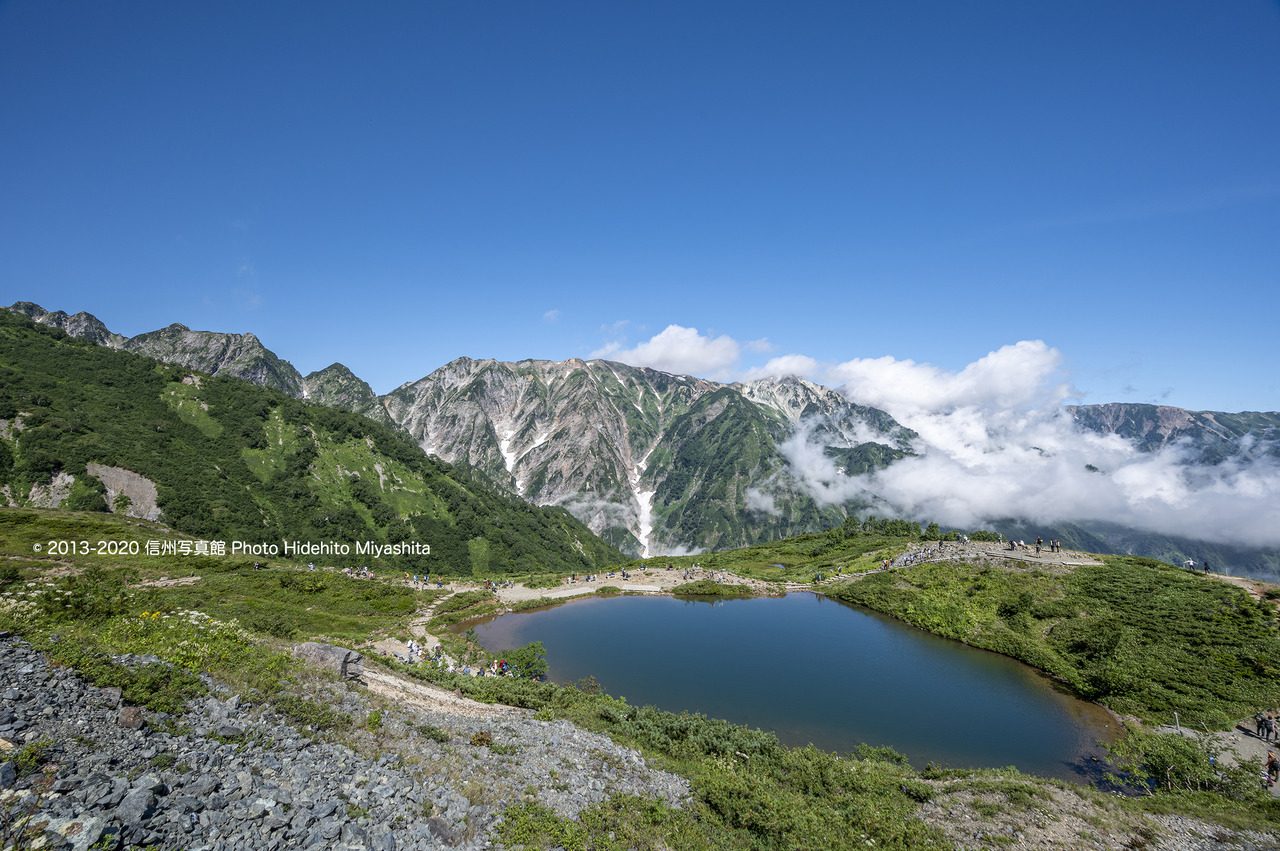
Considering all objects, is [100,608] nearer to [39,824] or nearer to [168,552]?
[39,824]

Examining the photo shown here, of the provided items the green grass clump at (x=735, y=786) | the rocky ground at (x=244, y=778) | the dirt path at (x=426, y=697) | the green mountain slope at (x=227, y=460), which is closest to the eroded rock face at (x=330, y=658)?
the dirt path at (x=426, y=697)

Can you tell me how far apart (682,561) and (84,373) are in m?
145

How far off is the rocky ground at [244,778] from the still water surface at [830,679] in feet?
66.9

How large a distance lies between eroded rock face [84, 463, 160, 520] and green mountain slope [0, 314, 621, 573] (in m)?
Answer: 0.92

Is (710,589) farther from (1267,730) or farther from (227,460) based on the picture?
(227,460)

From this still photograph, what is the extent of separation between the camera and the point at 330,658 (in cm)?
2361

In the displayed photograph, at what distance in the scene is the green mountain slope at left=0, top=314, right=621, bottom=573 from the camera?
292 feet

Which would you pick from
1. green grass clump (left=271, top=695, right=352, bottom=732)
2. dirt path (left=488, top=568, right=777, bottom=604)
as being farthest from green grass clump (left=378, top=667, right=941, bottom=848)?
dirt path (left=488, top=568, right=777, bottom=604)

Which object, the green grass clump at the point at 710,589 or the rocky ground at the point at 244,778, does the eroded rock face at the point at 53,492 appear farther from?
the green grass clump at the point at 710,589

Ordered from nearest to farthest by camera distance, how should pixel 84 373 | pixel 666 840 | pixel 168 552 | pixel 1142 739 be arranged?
pixel 666 840 < pixel 1142 739 < pixel 168 552 < pixel 84 373

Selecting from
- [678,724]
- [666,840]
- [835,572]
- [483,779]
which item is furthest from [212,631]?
[835,572]

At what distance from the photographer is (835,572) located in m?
76.8

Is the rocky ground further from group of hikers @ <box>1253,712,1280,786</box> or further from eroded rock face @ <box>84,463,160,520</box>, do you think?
eroded rock face @ <box>84,463,160,520</box>

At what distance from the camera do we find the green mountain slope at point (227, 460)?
88938 mm
